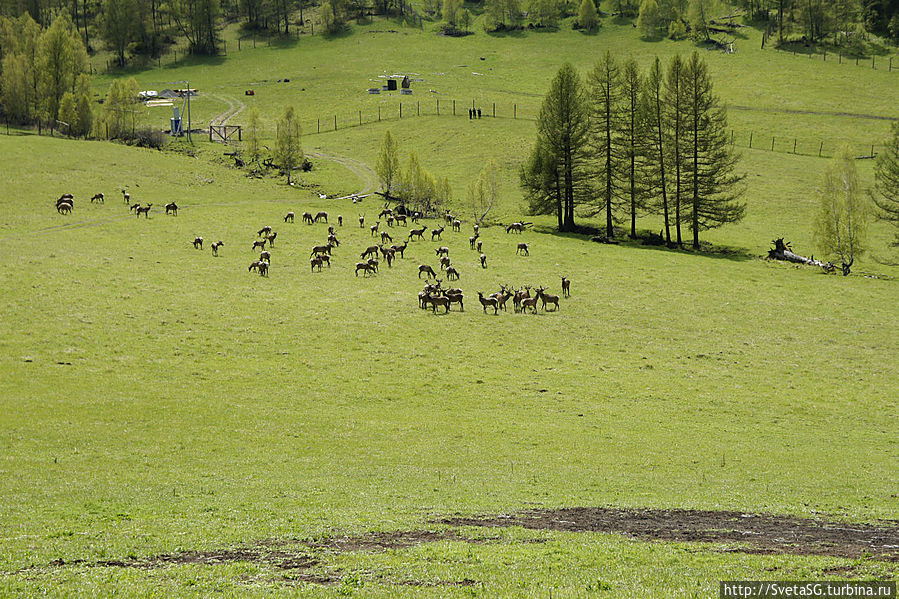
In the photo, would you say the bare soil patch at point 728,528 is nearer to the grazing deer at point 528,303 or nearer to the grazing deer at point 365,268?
the grazing deer at point 528,303

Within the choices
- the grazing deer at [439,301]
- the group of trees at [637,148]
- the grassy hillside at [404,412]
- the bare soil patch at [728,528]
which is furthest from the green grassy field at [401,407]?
the group of trees at [637,148]

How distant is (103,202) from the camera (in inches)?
2901

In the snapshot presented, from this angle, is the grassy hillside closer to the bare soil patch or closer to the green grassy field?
the green grassy field

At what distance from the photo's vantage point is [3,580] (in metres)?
13.4

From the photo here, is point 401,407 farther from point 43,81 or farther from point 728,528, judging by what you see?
point 43,81

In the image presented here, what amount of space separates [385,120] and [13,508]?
117148 millimetres

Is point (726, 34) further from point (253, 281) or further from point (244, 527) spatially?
point (244, 527)

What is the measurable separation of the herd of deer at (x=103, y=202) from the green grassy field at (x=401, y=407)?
968mm

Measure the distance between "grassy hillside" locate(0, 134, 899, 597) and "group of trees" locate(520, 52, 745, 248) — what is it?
16.4m

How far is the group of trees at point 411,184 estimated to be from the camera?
86.4m

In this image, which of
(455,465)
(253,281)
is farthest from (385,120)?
(455,465)

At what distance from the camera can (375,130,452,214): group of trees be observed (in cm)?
8644

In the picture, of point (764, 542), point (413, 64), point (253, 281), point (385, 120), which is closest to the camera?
point (764, 542)

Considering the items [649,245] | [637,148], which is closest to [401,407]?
[649,245]
